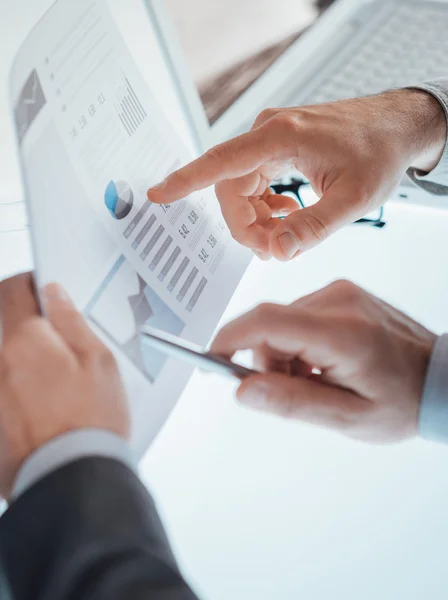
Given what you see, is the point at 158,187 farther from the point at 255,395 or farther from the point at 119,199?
the point at 255,395

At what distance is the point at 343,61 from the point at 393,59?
75 mm

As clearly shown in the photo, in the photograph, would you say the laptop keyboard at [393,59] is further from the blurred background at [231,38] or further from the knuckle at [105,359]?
the knuckle at [105,359]

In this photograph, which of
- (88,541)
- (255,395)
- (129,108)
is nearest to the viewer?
(88,541)

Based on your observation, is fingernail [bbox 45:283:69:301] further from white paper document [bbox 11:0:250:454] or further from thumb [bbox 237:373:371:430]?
thumb [bbox 237:373:371:430]

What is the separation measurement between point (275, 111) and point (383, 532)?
16.9 inches

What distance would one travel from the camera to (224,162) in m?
0.62

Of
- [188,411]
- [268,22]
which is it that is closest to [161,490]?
[188,411]

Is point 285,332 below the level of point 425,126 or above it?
below

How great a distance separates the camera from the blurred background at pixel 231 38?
2.95 feet

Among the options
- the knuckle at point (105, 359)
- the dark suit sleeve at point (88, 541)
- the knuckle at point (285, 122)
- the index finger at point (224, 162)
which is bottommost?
the dark suit sleeve at point (88, 541)

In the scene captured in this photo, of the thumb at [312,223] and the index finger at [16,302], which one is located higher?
the thumb at [312,223]

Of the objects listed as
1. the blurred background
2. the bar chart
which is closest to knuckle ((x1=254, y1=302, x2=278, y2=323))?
the bar chart

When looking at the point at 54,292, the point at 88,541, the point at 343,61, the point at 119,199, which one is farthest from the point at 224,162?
the point at 343,61

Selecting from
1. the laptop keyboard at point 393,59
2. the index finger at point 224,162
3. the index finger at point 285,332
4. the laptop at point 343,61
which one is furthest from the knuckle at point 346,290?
the laptop keyboard at point 393,59
